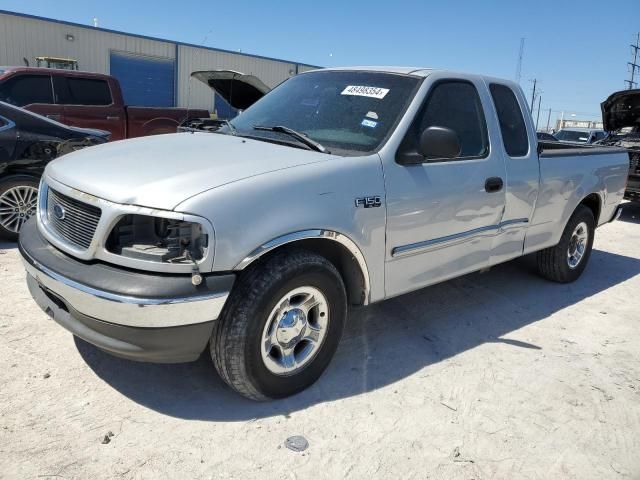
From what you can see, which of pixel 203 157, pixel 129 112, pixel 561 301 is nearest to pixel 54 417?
pixel 203 157

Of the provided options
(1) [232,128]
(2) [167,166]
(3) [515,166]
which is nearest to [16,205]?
(1) [232,128]

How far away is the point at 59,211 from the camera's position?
2.96 metres

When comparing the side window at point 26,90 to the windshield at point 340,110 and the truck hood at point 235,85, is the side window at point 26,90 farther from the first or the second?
the windshield at point 340,110

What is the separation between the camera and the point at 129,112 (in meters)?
9.31

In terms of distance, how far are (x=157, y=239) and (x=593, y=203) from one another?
4849 millimetres

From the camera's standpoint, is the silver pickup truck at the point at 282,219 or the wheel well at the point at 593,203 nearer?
the silver pickup truck at the point at 282,219

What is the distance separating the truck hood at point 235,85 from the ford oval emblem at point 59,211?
311 centimetres

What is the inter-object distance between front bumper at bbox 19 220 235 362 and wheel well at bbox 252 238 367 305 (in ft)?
2.27

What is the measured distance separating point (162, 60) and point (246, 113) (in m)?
21.2

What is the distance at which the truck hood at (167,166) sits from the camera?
2543 millimetres

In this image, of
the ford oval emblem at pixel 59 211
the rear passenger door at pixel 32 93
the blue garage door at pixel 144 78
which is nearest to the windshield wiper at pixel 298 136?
the ford oval emblem at pixel 59 211

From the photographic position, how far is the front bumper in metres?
2.42

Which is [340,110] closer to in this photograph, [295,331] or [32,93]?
[295,331]

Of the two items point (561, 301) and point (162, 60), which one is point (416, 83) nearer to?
point (561, 301)
